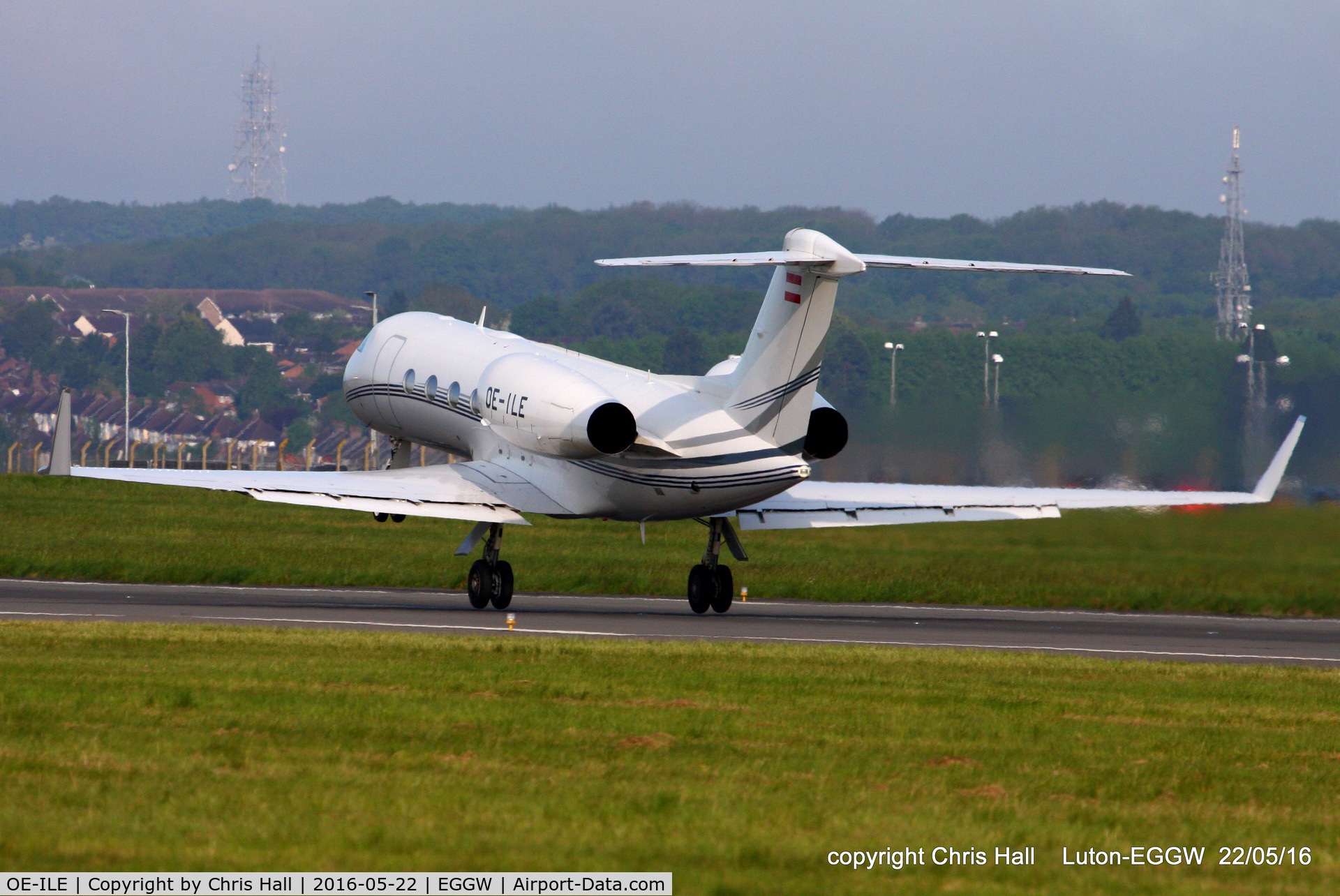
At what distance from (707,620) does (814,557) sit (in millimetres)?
10424

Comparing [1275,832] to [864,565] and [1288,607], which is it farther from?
[864,565]

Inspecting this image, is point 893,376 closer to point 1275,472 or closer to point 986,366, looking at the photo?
point 986,366

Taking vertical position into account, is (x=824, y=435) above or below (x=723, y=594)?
above

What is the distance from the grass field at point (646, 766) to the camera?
33.1 feet

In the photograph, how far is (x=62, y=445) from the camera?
31.4 meters

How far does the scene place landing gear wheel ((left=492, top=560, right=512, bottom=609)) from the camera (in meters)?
31.5

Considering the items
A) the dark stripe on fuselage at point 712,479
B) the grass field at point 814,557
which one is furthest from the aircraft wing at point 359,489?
the grass field at point 814,557

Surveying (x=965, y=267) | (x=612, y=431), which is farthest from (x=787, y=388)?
(x=965, y=267)

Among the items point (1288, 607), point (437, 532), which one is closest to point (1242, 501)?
point (1288, 607)

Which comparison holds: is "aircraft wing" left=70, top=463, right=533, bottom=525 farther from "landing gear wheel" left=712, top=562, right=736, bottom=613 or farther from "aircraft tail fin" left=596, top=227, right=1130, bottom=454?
"aircraft tail fin" left=596, top=227, right=1130, bottom=454

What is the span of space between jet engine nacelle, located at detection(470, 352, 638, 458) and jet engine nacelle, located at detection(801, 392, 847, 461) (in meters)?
2.94

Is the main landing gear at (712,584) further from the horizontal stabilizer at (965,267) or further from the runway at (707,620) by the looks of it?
the horizontal stabilizer at (965,267)

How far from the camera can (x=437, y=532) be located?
153 ft

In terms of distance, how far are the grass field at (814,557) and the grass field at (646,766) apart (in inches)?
499
